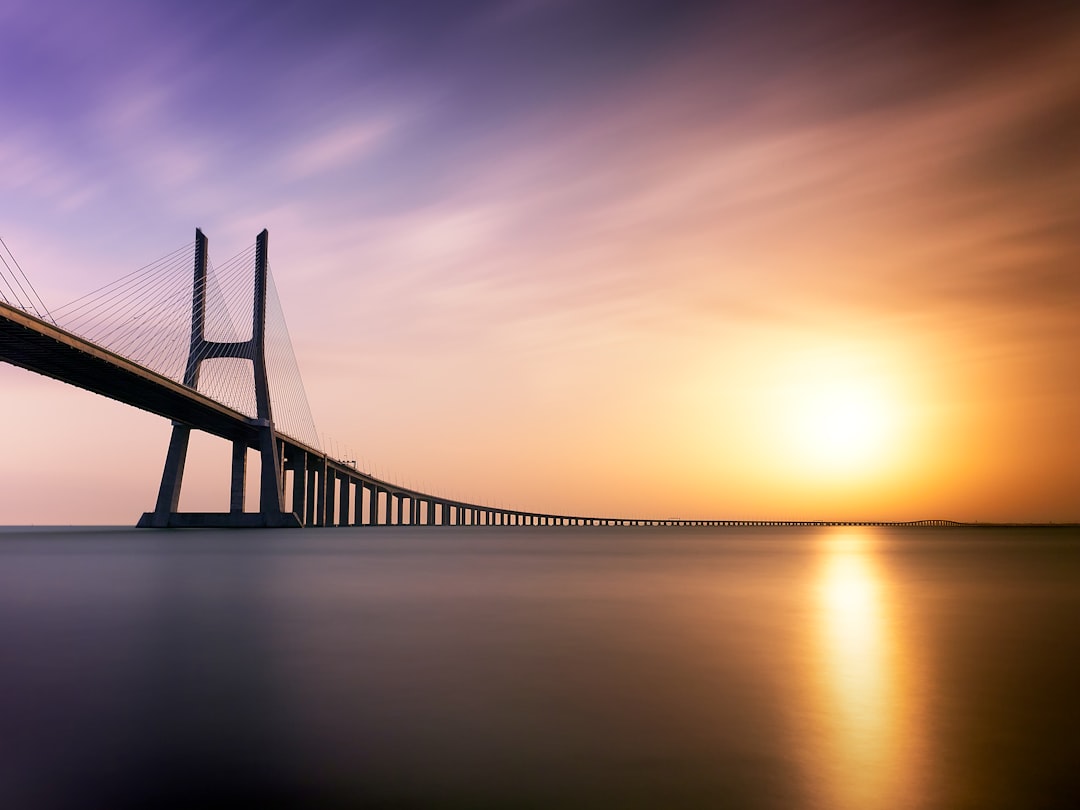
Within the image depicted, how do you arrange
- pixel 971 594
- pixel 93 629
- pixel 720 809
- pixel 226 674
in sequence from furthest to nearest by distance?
pixel 971 594
pixel 93 629
pixel 226 674
pixel 720 809

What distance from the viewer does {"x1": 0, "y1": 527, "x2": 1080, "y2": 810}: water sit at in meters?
5.19

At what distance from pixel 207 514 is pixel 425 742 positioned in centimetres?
8451

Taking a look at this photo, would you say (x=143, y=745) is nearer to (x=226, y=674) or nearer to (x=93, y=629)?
(x=226, y=674)

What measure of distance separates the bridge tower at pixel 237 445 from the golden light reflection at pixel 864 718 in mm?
68006

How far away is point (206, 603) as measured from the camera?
58.1 feet

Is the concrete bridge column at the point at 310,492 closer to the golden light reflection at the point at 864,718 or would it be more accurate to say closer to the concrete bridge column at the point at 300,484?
the concrete bridge column at the point at 300,484

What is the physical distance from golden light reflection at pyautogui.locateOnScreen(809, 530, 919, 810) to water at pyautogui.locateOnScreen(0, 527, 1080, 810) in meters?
0.03

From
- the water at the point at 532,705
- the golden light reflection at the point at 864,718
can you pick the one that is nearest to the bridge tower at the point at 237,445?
the water at the point at 532,705

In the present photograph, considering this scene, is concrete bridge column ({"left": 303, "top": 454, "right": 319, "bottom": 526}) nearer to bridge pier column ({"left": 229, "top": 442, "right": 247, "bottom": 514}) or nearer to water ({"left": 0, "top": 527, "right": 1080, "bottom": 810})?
bridge pier column ({"left": 229, "top": 442, "right": 247, "bottom": 514})

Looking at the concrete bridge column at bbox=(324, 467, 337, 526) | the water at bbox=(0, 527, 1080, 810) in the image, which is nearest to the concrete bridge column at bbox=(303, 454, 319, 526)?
the concrete bridge column at bbox=(324, 467, 337, 526)

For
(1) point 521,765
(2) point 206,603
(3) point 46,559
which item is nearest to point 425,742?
(1) point 521,765

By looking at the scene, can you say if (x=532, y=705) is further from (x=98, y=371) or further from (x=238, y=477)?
(x=238, y=477)

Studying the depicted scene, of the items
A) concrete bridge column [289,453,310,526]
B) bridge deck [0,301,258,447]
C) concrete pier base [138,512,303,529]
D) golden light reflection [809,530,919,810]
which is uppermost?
bridge deck [0,301,258,447]

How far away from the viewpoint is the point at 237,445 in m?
80.3
